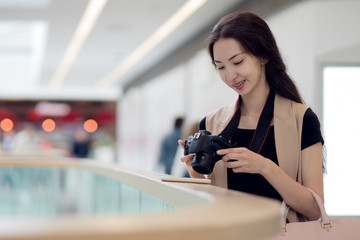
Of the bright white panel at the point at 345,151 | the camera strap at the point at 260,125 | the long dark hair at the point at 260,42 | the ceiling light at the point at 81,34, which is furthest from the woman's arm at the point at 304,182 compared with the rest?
the ceiling light at the point at 81,34

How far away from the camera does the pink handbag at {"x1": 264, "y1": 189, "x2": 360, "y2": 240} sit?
1578 millimetres

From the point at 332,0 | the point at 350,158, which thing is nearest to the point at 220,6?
the point at 332,0

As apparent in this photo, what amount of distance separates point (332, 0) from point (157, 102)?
7.87 m

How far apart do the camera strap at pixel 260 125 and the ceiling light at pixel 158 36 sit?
216 inches

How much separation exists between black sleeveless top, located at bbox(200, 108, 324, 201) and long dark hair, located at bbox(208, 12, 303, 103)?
0.13 metres

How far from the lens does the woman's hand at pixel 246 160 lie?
5.54 feet

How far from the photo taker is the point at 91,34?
9609 millimetres

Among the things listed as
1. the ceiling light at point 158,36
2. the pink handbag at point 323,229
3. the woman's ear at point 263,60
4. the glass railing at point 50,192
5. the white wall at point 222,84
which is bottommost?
the glass railing at point 50,192

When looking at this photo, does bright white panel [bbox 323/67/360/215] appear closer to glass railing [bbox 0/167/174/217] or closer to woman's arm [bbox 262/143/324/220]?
glass railing [bbox 0/167/174/217]

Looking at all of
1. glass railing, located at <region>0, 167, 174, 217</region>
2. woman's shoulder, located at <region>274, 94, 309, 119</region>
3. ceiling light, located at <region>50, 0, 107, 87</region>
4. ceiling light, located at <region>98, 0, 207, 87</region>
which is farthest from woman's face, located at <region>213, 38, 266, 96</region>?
ceiling light, located at <region>50, 0, 107, 87</region>

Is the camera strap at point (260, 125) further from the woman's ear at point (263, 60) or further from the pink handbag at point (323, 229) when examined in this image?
the pink handbag at point (323, 229)

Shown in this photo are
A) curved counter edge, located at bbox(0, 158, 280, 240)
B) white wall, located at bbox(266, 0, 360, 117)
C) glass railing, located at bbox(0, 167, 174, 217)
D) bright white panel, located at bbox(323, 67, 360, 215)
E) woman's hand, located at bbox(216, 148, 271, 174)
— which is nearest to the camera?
curved counter edge, located at bbox(0, 158, 280, 240)

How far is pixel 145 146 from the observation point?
14078mm

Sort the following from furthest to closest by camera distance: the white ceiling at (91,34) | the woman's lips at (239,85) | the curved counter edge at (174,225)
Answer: the white ceiling at (91,34) → the woman's lips at (239,85) → the curved counter edge at (174,225)
